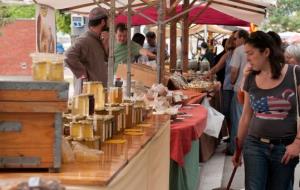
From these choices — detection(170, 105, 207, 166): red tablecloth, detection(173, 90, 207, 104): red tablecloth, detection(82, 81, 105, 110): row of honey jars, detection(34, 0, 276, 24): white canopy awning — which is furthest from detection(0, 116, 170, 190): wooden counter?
detection(34, 0, 276, 24): white canopy awning

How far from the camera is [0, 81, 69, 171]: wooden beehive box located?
91.4 inches

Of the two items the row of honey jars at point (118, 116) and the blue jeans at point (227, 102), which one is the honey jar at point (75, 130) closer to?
the row of honey jars at point (118, 116)

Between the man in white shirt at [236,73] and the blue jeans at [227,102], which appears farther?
the blue jeans at [227,102]

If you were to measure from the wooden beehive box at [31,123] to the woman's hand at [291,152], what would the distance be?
7.08ft

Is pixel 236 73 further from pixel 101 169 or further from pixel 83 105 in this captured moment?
pixel 101 169

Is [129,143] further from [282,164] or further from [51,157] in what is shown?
[282,164]

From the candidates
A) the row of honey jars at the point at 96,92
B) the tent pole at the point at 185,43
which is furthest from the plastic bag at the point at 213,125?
the tent pole at the point at 185,43

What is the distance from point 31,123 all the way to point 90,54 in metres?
3.87

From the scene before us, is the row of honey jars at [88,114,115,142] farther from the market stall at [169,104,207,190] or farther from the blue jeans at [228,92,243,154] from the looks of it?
the blue jeans at [228,92,243,154]

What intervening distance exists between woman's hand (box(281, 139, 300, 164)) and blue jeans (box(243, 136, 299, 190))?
0.03 m

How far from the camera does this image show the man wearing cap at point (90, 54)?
6.00m

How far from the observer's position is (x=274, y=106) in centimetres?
415

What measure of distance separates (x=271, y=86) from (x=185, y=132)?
83 cm

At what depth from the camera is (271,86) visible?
417cm
